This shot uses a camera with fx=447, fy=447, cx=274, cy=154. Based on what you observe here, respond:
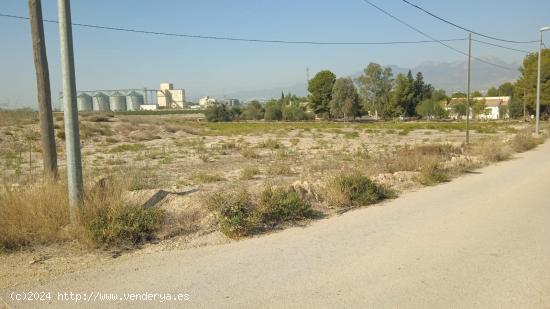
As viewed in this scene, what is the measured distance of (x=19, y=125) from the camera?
116 feet

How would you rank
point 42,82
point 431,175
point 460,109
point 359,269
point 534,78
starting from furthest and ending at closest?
point 460,109 < point 534,78 < point 431,175 < point 42,82 < point 359,269

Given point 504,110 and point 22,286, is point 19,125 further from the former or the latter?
point 504,110

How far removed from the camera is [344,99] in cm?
9731

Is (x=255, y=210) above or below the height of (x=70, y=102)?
below

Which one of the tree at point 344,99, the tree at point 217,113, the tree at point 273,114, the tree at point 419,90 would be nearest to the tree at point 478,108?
the tree at point 419,90

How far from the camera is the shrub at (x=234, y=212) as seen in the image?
7059 millimetres

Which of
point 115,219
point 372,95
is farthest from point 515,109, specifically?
point 115,219

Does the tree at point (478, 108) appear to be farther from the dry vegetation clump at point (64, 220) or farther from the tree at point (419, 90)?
the dry vegetation clump at point (64, 220)

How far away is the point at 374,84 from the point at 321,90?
16.2 m

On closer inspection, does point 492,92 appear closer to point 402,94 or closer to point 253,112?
point 402,94

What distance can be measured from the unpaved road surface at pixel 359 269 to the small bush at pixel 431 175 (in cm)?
398

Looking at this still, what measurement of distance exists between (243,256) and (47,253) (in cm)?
266

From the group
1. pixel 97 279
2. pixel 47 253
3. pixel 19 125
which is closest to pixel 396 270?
pixel 97 279

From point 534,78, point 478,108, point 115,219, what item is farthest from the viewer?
point 478,108
